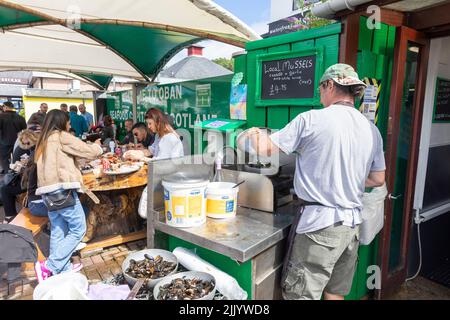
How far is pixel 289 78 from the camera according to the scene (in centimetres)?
243

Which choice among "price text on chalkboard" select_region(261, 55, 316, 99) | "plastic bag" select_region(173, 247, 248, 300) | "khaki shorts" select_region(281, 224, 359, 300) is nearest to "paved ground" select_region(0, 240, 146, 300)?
"plastic bag" select_region(173, 247, 248, 300)

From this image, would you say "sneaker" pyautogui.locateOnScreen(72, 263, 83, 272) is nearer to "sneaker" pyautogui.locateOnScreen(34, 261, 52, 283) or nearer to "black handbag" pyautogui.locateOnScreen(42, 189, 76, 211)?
"sneaker" pyautogui.locateOnScreen(34, 261, 52, 283)

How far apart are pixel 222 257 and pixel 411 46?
2226 mm

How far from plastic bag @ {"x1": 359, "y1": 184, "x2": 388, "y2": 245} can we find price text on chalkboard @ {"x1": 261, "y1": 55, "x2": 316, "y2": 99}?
85cm

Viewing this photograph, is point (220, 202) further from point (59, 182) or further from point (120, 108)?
point (120, 108)

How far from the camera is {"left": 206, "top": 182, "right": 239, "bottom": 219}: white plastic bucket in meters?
1.99

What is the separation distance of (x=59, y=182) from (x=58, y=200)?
0.17 metres

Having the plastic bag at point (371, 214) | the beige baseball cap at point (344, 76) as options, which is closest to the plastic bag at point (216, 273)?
the plastic bag at point (371, 214)

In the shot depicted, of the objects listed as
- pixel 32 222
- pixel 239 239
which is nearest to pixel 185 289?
pixel 239 239

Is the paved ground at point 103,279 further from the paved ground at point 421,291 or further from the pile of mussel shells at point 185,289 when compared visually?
the pile of mussel shells at point 185,289

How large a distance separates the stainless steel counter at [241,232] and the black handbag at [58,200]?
51.9 inches

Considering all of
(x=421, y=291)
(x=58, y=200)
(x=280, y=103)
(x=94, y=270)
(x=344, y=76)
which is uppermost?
(x=344, y=76)

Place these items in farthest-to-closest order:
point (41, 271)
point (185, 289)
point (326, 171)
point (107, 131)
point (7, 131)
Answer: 1. point (107, 131)
2. point (7, 131)
3. point (41, 271)
4. point (326, 171)
5. point (185, 289)
